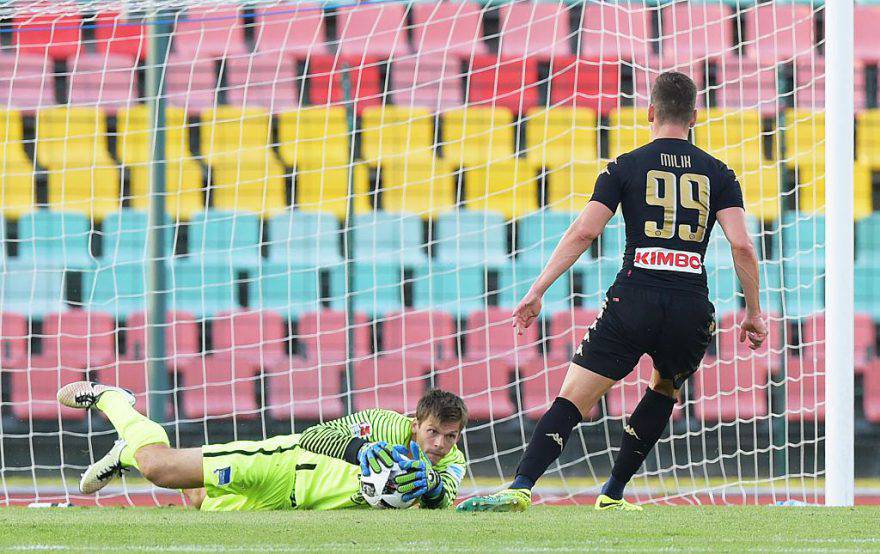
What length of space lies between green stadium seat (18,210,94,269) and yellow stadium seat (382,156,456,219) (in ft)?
9.22

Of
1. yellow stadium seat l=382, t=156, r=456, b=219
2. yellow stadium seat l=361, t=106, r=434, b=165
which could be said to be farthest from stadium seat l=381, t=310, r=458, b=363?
yellow stadium seat l=361, t=106, r=434, b=165

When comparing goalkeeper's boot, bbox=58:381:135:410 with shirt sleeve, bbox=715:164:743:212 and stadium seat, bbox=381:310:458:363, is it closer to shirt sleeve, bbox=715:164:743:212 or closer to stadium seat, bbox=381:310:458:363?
shirt sleeve, bbox=715:164:743:212

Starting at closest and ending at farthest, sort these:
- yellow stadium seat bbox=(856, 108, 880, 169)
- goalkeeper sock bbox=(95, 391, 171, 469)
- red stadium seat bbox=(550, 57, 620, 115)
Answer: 1. goalkeeper sock bbox=(95, 391, 171, 469)
2. red stadium seat bbox=(550, 57, 620, 115)
3. yellow stadium seat bbox=(856, 108, 880, 169)

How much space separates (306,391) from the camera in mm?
10875

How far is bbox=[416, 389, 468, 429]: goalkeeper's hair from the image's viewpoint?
4715 millimetres

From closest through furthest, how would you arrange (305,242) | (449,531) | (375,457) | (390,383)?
(449,531) < (375,457) < (390,383) < (305,242)

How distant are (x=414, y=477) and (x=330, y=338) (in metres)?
6.91

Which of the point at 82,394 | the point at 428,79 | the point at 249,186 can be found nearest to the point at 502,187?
the point at 428,79

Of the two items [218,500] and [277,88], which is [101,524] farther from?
[277,88]

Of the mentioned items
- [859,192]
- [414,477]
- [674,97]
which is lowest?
[414,477]

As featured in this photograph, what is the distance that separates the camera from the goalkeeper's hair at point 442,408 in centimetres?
471

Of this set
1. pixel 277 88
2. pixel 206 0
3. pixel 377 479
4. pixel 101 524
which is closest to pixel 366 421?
pixel 377 479

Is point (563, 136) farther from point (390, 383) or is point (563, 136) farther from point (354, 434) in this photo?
point (354, 434)

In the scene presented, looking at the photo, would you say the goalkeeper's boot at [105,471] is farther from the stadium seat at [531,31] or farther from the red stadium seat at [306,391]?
the stadium seat at [531,31]
